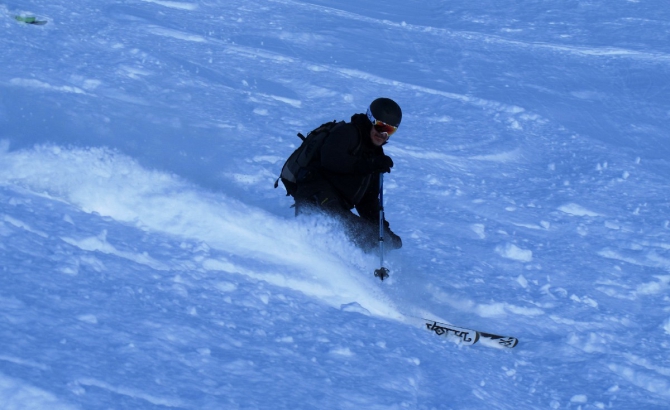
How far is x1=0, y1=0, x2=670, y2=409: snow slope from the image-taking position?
354cm

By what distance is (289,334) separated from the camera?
157 inches

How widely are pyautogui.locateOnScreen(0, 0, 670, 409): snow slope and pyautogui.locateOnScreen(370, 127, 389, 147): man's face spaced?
0.81 metres

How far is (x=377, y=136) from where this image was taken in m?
5.21

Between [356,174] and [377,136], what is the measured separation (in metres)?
0.40

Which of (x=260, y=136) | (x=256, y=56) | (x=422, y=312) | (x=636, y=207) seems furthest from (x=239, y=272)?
(x=256, y=56)

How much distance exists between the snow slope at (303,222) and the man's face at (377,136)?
807mm

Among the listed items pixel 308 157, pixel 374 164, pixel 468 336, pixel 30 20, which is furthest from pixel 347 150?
pixel 30 20

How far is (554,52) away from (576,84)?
5.90ft

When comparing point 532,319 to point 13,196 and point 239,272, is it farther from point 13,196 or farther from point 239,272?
point 13,196

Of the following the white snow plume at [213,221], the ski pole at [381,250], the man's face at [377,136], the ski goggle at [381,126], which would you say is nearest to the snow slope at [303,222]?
the white snow plume at [213,221]

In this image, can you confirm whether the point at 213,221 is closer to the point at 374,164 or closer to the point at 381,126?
the point at 374,164

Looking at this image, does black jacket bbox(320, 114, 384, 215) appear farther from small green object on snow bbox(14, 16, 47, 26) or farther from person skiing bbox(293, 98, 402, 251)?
small green object on snow bbox(14, 16, 47, 26)

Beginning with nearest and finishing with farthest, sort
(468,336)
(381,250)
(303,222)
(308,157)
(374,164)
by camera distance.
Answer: (468,336) → (374,164) → (308,157) → (381,250) → (303,222)

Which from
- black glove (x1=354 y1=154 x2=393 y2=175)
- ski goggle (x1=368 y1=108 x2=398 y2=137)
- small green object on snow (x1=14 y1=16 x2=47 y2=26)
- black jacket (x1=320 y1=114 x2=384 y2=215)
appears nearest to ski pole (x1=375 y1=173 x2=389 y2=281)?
black jacket (x1=320 y1=114 x2=384 y2=215)
